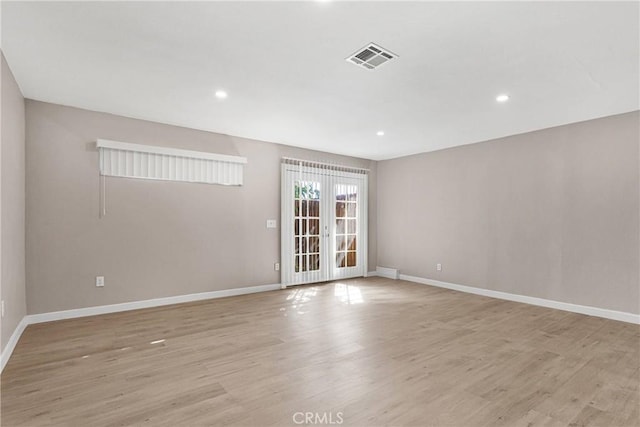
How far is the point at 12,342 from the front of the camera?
305 cm

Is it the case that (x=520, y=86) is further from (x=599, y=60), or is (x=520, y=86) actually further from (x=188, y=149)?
(x=188, y=149)

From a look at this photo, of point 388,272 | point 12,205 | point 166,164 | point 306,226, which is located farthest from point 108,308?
point 388,272

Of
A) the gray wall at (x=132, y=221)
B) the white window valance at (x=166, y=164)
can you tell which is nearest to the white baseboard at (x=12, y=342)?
the gray wall at (x=132, y=221)

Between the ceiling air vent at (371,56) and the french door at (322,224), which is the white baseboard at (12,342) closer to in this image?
the french door at (322,224)

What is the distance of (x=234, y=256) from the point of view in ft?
17.3

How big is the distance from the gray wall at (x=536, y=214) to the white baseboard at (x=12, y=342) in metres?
5.91

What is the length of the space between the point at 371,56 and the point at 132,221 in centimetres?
368

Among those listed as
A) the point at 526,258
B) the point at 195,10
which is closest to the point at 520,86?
the point at 526,258

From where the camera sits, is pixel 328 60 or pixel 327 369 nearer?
pixel 327 369

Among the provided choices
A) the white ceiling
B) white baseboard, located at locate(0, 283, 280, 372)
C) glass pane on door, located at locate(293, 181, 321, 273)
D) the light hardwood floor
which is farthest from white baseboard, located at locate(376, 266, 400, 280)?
the white ceiling

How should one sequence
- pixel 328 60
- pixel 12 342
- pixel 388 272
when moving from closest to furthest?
pixel 328 60, pixel 12 342, pixel 388 272

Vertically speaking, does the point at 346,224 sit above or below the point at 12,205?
below

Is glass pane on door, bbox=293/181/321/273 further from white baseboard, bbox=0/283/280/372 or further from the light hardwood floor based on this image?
the light hardwood floor

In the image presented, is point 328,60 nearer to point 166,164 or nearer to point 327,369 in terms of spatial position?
point 327,369
